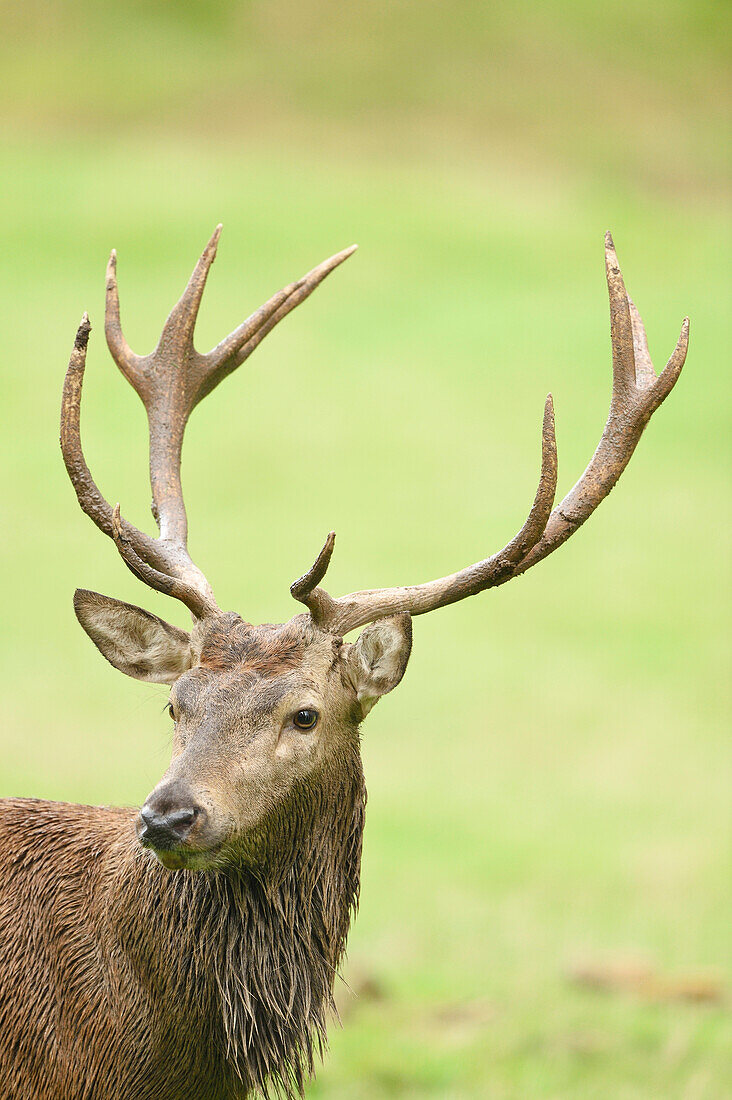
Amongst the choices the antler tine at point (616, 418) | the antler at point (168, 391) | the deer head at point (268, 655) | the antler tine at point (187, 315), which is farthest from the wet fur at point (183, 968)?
the antler tine at point (187, 315)

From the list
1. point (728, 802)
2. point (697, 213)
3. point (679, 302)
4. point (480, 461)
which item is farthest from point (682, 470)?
point (697, 213)

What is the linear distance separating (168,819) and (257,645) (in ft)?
2.23

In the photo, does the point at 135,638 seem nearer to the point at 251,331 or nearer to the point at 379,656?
the point at 379,656

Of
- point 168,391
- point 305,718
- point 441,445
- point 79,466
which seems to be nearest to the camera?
point 305,718

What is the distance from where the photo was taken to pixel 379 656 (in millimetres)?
4590

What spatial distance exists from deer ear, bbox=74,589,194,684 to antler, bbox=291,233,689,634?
Answer: 493 millimetres

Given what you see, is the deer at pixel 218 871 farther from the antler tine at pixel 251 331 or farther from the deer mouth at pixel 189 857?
the antler tine at pixel 251 331

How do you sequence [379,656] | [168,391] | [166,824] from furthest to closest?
[168,391] → [379,656] → [166,824]

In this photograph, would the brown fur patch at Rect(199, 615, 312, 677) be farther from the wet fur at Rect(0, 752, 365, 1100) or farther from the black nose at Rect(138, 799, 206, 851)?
the black nose at Rect(138, 799, 206, 851)

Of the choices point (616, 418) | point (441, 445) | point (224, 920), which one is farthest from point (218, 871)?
point (441, 445)

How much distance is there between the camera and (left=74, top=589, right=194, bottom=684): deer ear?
4738mm

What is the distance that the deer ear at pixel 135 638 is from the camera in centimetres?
474

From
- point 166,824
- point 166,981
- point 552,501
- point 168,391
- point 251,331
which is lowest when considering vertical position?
point 166,981

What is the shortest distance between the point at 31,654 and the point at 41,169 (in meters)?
15.0
